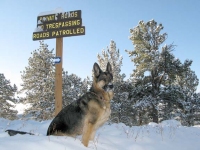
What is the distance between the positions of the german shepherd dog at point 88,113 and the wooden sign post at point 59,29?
5823mm

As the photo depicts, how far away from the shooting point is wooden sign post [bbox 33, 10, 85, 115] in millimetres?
10516

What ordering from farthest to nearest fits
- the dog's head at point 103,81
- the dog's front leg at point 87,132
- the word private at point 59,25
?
1. the word private at point 59,25
2. the dog's head at point 103,81
3. the dog's front leg at point 87,132

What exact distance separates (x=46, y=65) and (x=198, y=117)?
21.6 m

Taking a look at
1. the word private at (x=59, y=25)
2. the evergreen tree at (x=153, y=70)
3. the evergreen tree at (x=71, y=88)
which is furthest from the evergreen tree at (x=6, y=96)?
the word private at (x=59, y=25)

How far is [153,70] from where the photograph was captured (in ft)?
74.7

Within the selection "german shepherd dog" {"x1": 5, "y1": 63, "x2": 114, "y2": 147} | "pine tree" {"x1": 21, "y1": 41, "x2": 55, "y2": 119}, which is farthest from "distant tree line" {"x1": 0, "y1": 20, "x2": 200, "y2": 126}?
"german shepherd dog" {"x1": 5, "y1": 63, "x2": 114, "y2": 147}

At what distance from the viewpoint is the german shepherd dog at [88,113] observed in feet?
15.0

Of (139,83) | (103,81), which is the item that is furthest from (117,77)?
(103,81)

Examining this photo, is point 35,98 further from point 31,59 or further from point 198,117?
point 198,117

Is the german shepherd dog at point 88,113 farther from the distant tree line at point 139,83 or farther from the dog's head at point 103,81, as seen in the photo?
the distant tree line at point 139,83

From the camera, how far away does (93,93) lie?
4812 millimetres

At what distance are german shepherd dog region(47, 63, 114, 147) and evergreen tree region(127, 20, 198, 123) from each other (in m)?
17.1

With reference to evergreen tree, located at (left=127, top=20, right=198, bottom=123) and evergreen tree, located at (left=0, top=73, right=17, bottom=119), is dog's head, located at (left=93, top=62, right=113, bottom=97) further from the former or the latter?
evergreen tree, located at (left=0, top=73, right=17, bottom=119)

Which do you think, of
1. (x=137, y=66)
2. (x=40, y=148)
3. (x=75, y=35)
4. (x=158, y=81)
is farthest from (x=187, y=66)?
(x=40, y=148)
